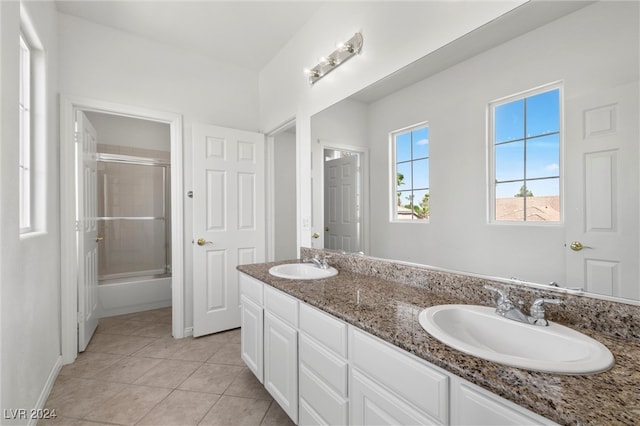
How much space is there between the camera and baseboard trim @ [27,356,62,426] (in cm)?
163

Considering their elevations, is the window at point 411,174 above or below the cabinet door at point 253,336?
above

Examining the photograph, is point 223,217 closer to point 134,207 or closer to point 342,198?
point 342,198

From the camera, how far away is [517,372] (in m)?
0.68

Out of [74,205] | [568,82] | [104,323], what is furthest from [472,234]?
[104,323]

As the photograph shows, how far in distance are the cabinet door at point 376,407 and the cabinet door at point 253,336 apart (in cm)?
85

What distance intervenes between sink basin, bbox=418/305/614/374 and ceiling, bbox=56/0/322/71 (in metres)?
2.31

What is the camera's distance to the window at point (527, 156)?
3.30ft

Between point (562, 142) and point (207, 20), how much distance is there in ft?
8.47

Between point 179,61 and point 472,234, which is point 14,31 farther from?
point 472,234

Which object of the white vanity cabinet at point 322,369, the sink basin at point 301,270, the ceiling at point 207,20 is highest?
the ceiling at point 207,20

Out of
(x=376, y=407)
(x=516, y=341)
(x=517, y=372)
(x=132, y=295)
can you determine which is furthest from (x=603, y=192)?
(x=132, y=295)

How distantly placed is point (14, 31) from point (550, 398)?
234cm

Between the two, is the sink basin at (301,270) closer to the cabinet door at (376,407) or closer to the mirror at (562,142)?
the mirror at (562,142)

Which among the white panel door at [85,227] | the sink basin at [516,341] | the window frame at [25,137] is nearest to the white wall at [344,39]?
the sink basin at [516,341]
